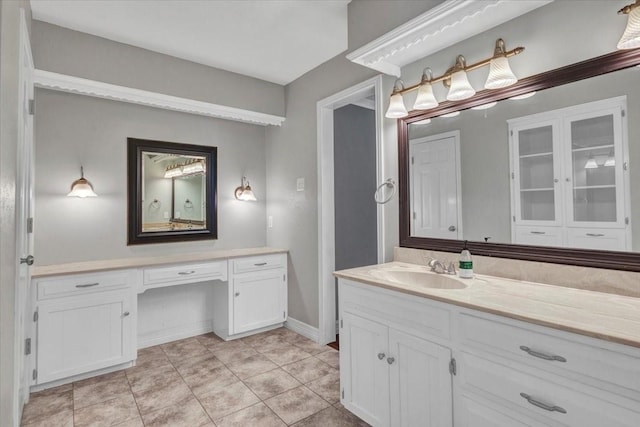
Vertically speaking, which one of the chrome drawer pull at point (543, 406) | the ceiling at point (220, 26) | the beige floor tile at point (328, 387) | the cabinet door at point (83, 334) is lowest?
the beige floor tile at point (328, 387)

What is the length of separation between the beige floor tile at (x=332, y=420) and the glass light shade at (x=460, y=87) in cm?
200

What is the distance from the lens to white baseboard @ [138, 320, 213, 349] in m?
3.09

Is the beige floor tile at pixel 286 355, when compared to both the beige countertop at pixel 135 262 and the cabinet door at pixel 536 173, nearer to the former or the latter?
the beige countertop at pixel 135 262

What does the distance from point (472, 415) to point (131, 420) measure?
195 cm

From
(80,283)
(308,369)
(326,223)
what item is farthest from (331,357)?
(80,283)

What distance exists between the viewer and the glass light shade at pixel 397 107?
2168mm

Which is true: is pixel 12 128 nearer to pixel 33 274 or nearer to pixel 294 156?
pixel 33 274

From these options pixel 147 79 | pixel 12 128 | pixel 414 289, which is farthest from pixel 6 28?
pixel 414 289

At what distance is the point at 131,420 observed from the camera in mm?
1985

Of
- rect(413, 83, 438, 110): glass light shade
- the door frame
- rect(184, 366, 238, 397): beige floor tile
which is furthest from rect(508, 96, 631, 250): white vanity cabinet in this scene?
rect(184, 366, 238, 397): beige floor tile

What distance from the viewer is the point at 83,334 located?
241 centimetres

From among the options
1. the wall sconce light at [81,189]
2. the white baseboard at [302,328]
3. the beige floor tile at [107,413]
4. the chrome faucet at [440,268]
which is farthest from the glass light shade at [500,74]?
the wall sconce light at [81,189]

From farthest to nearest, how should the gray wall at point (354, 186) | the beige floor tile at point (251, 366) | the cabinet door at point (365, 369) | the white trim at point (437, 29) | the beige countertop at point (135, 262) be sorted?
1. the gray wall at point (354, 186)
2. the beige floor tile at point (251, 366)
3. the beige countertop at point (135, 262)
4. the cabinet door at point (365, 369)
5. the white trim at point (437, 29)

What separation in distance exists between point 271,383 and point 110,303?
4.57ft
